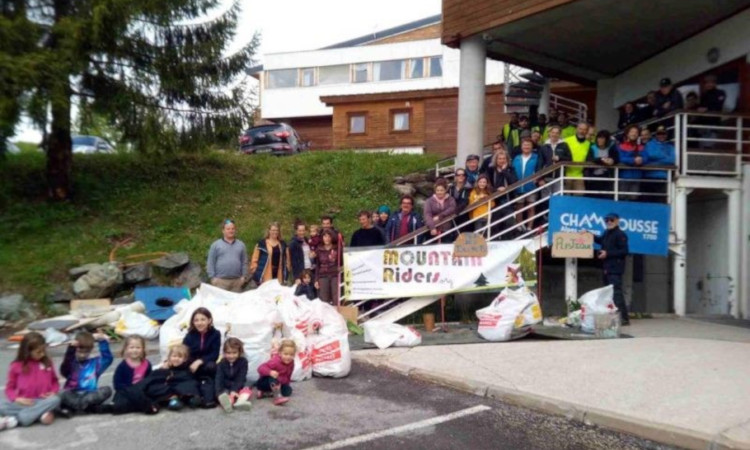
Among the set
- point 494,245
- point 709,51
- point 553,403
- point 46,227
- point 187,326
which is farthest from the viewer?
point 46,227

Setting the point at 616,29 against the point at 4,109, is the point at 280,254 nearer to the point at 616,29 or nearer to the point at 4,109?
the point at 4,109

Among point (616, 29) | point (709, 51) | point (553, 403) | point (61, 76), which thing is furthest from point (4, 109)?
point (709, 51)

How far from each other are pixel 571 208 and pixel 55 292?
9323 mm

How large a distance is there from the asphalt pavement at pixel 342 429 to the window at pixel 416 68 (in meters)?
31.9

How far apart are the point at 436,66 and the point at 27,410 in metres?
32.9

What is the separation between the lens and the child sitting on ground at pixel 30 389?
5.59m

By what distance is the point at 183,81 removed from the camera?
15.1 metres

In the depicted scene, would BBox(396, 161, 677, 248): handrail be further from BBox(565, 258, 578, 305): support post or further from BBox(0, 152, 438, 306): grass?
BBox(0, 152, 438, 306): grass

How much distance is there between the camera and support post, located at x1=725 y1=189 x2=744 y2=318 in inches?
437

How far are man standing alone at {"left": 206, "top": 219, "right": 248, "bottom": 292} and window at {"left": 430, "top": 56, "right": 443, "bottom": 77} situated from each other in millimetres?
27871

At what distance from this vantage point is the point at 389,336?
28.9 ft

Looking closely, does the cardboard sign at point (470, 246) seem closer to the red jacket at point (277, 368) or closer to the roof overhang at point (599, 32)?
the red jacket at point (277, 368)

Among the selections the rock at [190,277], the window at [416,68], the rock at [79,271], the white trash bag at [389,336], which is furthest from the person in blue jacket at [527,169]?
the window at [416,68]

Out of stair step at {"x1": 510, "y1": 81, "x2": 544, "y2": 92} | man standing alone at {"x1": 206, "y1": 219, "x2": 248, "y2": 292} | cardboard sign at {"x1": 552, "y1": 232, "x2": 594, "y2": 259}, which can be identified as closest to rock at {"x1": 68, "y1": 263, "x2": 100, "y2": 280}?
man standing alone at {"x1": 206, "y1": 219, "x2": 248, "y2": 292}
